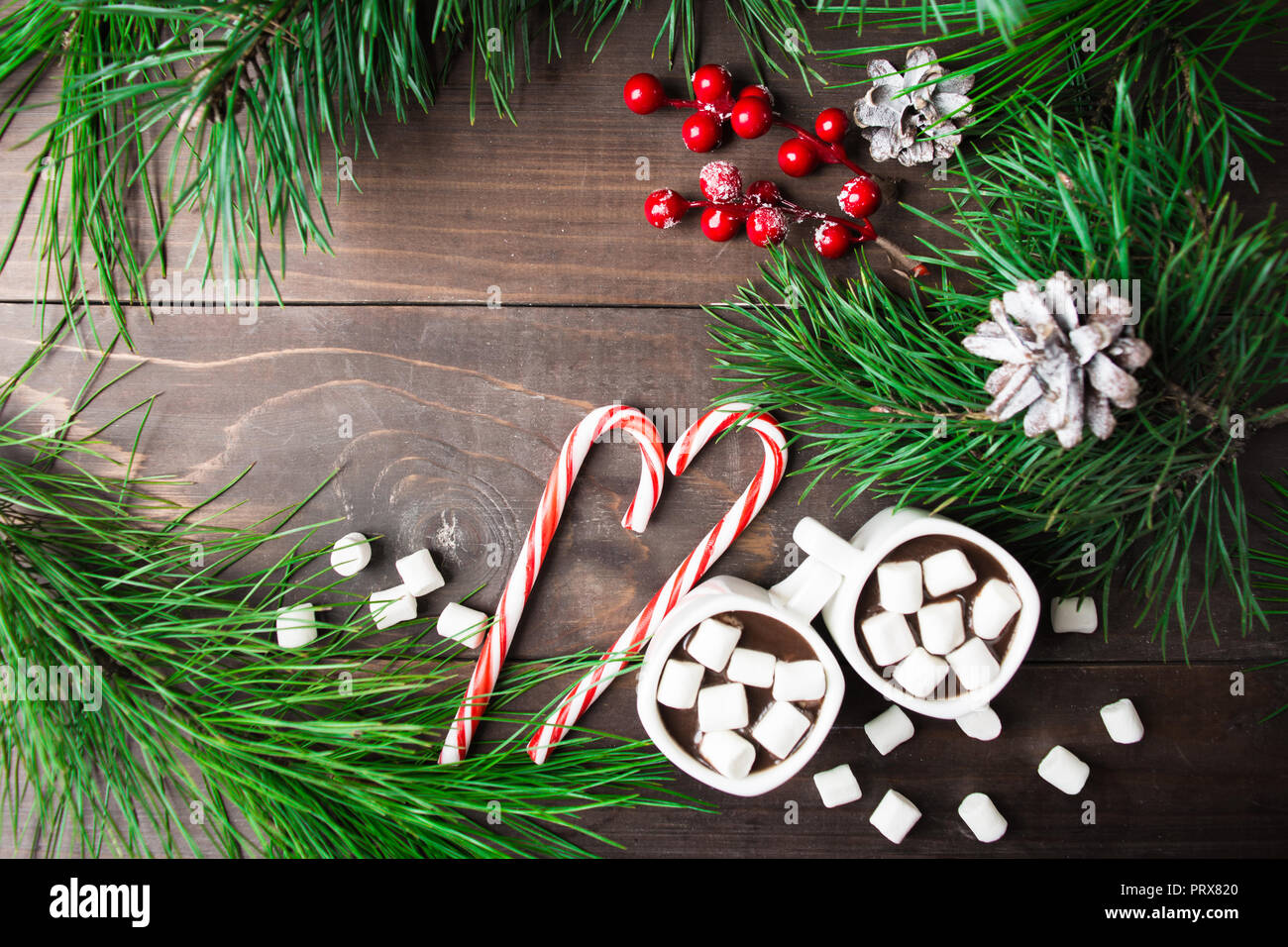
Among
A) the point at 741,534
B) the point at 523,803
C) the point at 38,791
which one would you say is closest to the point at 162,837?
the point at 38,791

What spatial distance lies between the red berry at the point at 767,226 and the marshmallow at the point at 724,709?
1.86ft

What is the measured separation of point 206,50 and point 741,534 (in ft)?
2.69

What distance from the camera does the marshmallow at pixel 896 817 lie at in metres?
1.04

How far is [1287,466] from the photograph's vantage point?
3.46 feet

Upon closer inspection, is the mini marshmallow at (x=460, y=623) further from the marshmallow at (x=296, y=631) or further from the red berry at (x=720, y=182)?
the red berry at (x=720, y=182)

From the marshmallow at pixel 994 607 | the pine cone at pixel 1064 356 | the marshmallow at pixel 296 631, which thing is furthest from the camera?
the marshmallow at pixel 296 631

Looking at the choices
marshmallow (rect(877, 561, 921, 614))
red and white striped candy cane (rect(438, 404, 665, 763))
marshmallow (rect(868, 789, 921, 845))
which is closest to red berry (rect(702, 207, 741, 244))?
red and white striped candy cane (rect(438, 404, 665, 763))

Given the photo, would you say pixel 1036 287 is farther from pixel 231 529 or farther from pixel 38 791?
pixel 38 791

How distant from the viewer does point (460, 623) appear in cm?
105

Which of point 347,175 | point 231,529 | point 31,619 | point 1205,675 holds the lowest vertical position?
point 1205,675

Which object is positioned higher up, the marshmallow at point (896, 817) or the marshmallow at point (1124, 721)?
the marshmallow at point (1124, 721)

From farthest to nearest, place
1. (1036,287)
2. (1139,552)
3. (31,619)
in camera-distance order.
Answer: (1139,552)
(31,619)
(1036,287)

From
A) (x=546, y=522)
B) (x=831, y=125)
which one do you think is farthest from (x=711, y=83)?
(x=546, y=522)

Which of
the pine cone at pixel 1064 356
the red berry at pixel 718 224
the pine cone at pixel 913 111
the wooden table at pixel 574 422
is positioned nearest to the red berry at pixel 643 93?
the wooden table at pixel 574 422
